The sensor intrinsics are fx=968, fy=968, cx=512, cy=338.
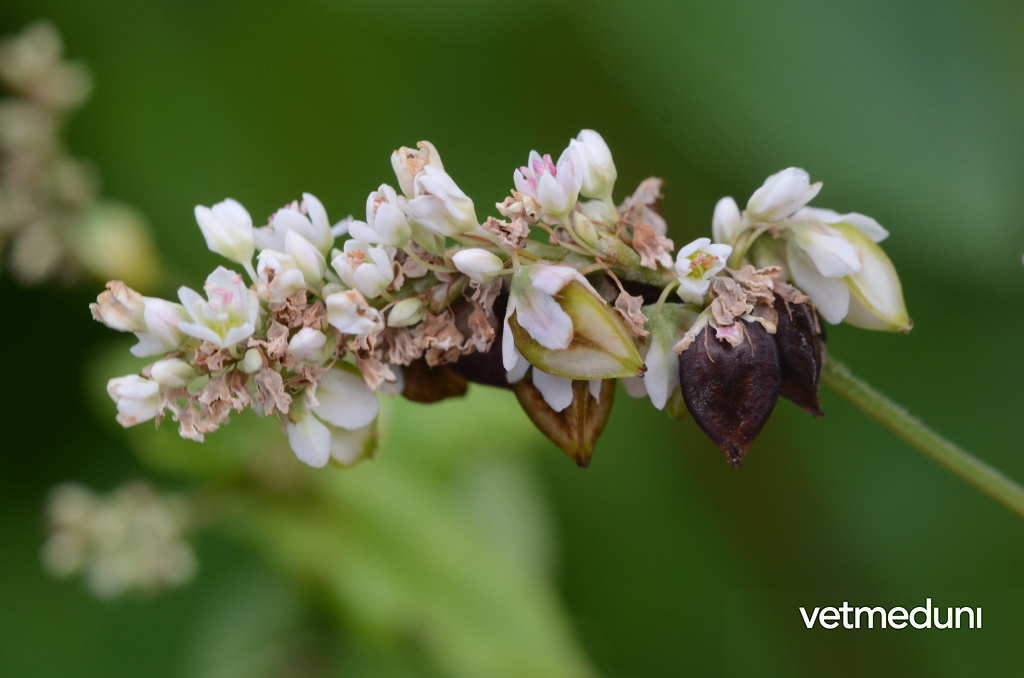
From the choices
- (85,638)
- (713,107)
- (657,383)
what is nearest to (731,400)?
(657,383)

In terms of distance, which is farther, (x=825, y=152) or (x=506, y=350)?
(x=825, y=152)

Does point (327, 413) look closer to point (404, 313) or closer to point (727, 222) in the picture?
point (404, 313)

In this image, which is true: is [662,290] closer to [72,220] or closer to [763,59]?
[763,59]


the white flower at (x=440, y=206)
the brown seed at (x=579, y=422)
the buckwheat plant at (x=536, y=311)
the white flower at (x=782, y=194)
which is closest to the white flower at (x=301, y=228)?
the buckwheat plant at (x=536, y=311)

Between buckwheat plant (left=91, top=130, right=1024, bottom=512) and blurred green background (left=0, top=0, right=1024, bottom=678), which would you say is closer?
buckwheat plant (left=91, top=130, right=1024, bottom=512)

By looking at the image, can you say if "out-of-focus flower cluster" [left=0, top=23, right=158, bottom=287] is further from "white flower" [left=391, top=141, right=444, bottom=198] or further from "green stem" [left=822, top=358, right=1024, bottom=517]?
"green stem" [left=822, top=358, right=1024, bottom=517]

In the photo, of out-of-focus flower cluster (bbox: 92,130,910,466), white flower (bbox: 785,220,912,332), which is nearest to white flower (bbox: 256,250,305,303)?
out-of-focus flower cluster (bbox: 92,130,910,466)
